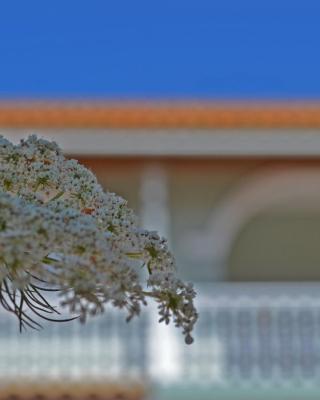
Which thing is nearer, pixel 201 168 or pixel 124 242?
pixel 124 242

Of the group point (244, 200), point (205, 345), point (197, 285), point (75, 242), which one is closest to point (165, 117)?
point (197, 285)

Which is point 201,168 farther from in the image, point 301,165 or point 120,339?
point 120,339

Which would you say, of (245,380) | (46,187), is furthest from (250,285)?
(46,187)

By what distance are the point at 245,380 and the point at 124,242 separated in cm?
670

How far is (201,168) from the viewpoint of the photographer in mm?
9656

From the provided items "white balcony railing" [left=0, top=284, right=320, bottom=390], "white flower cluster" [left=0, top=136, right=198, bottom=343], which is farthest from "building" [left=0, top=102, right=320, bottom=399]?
"white flower cluster" [left=0, top=136, right=198, bottom=343]

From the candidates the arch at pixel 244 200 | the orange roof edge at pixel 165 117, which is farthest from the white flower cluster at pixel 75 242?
the arch at pixel 244 200

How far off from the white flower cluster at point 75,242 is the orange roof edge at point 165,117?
263 inches

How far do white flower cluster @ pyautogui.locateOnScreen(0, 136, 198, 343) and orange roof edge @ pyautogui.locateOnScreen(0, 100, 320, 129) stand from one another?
21.9 ft

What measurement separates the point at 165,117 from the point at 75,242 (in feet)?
23.6

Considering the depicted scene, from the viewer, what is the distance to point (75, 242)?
1.38 metres

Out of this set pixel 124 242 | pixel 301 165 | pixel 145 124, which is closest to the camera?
pixel 124 242

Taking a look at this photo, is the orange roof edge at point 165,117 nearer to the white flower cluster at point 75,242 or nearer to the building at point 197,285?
the building at point 197,285

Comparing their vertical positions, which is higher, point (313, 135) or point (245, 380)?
point (313, 135)
